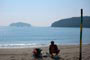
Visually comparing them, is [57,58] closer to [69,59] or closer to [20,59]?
[69,59]

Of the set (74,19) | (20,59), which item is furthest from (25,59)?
(74,19)

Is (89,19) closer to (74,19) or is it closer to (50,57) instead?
(74,19)

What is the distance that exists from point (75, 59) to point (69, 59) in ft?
1.11

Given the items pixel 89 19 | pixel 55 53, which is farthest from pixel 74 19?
pixel 55 53

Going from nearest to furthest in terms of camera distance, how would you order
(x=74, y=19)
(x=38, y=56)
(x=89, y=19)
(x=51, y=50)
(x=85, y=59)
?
(x=85, y=59) → (x=38, y=56) → (x=51, y=50) → (x=89, y=19) → (x=74, y=19)

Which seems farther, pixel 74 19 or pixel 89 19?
pixel 74 19

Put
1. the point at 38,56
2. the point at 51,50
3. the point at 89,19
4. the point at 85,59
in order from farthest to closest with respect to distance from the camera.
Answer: the point at 89,19
the point at 51,50
the point at 38,56
the point at 85,59

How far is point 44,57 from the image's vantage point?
39.7ft

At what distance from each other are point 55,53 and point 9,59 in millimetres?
2998

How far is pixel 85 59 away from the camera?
441 inches

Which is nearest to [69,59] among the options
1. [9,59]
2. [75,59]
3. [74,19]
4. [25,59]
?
[75,59]

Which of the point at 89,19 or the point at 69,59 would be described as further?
the point at 89,19

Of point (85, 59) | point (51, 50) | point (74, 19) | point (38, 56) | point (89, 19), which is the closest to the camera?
point (85, 59)

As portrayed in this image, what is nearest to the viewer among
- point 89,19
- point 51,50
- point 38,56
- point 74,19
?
point 38,56
